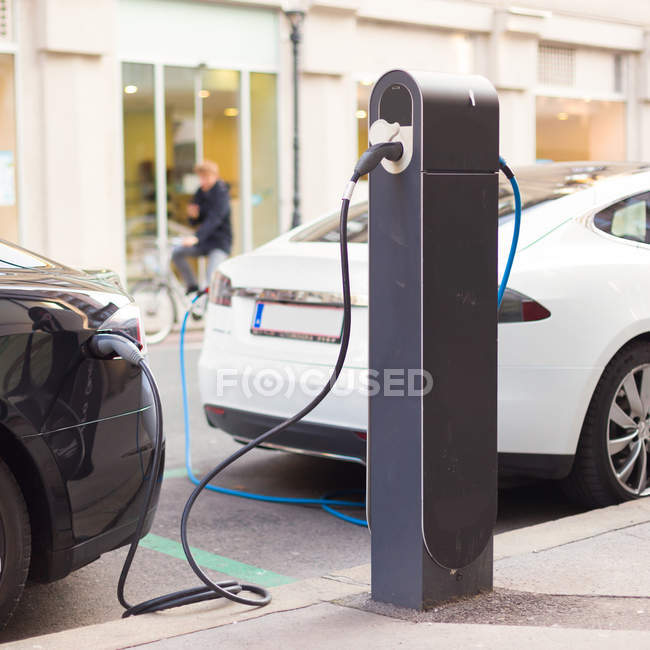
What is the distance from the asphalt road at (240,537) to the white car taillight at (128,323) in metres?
0.93

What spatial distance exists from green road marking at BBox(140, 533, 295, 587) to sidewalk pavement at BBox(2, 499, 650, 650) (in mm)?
441

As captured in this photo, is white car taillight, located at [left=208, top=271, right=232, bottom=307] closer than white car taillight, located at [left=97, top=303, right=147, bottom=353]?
No

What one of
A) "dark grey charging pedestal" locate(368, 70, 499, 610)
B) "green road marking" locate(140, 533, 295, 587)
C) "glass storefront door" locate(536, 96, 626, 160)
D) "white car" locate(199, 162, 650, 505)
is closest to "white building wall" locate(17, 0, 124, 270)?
"glass storefront door" locate(536, 96, 626, 160)

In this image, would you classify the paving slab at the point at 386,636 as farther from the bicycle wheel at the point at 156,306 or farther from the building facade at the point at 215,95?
the building facade at the point at 215,95

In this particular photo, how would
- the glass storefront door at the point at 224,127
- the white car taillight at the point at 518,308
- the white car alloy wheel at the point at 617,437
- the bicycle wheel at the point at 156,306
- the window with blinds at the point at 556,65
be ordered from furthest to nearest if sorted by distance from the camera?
the window with blinds at the point at 556,65 < the glass storefront door at the point at 224,127 < the bicycle wheel at the point at 156,306 < the white car alloy wheel at the point at 617,437 < the white car taillight at the point at 518,308

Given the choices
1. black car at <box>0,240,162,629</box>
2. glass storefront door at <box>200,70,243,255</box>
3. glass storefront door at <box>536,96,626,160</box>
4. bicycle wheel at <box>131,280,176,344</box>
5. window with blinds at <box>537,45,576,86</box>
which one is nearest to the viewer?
black car at <box>0,240,162,629</box>

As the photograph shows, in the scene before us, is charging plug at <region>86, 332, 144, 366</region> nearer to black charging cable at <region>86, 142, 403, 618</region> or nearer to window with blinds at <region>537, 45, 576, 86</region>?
black charging cable at <region>86, 142, 403, 618</region>

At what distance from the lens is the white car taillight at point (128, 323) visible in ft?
12.3

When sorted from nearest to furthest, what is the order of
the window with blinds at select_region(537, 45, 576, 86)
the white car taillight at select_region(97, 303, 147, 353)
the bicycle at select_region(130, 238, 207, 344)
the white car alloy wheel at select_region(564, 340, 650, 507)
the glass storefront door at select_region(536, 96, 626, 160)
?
the white car taillight at select_region(97, 303, 147, 353) → the white car alloy wheel at select_region(564, 340, 650, 507) → the bicycle at select_region(130, 238, 207, 344) → the window with blinds at select_region(537, 45, 576, 86) → the glass storefront door at select_region(536, 96, 626, 160)

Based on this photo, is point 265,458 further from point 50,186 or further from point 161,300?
point 50,186

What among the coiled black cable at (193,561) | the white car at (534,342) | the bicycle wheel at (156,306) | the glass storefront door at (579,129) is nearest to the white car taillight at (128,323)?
the coiled black cable at (193,561)

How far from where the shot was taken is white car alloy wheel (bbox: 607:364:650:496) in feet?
16.4

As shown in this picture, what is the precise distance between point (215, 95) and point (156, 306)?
412 cm

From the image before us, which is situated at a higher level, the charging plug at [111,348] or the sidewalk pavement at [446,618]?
the charging plug at [111,348]
